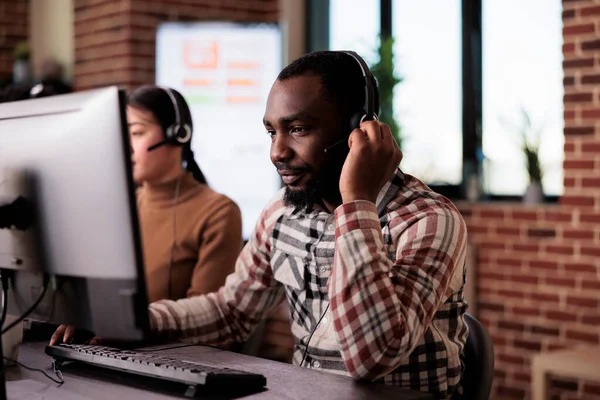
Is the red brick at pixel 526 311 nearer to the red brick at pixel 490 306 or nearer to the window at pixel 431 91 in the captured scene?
the red brick at pixel 490 306

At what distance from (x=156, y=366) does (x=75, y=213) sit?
286 mm

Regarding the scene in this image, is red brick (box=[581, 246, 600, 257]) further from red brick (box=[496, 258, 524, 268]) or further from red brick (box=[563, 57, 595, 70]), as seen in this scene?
red brick (box=[563, 57, 595, 70])

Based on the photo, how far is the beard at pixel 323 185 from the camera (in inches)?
59.8

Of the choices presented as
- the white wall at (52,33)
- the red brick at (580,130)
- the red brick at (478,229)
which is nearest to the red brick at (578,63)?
the red brick at (580,130)

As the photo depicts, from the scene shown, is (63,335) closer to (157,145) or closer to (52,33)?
(157,145)

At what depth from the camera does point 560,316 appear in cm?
340

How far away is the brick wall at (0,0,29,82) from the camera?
214 inches

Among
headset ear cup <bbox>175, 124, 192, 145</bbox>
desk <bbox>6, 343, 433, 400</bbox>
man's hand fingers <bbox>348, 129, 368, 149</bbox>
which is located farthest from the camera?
headset ear cup <bbox>175, 124, 192, 145</bbox>

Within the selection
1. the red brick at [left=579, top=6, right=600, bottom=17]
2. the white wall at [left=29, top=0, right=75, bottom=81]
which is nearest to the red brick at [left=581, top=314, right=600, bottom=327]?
the red brick at [left=579, top=6, right=600, bottom=17]

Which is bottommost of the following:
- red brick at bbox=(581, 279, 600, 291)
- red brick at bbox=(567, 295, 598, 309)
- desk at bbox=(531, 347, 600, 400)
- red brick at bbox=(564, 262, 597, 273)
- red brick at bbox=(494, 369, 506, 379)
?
red brick at bbox=(494, 369, 506, 379)

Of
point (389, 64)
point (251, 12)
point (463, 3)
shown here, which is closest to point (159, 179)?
point (389, 64)

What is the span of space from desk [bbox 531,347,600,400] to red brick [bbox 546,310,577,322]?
19.3 inches

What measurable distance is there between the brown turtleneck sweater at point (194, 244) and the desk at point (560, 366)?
1.25 m

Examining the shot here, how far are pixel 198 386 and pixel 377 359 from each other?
28 centimetres
